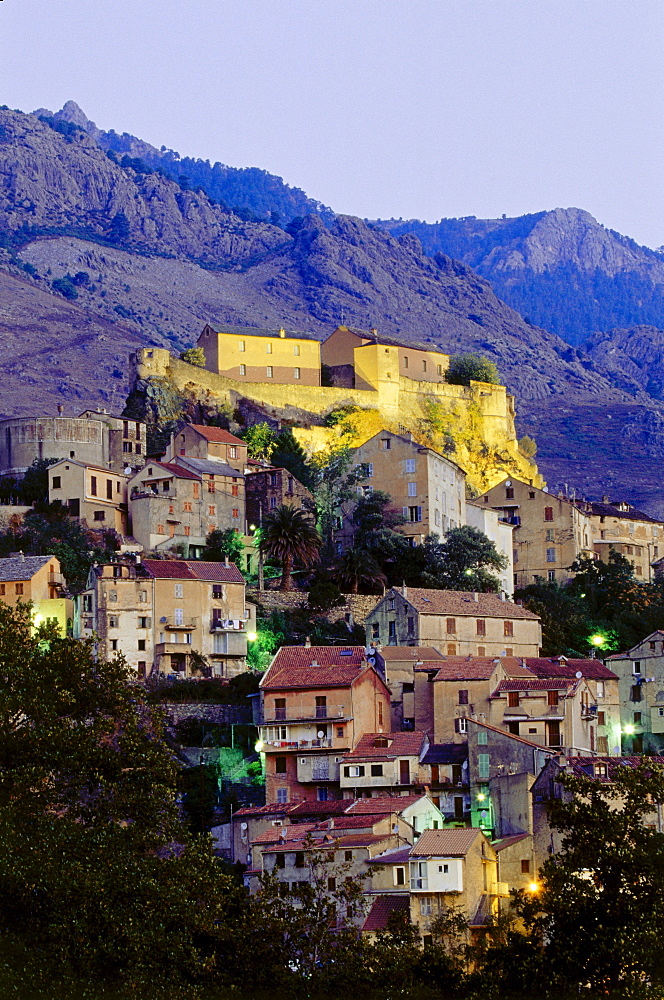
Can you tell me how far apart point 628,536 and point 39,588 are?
4083 centimetres

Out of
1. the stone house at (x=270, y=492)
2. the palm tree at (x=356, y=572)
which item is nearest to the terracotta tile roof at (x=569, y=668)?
the palm tree at (x=356, y=572)

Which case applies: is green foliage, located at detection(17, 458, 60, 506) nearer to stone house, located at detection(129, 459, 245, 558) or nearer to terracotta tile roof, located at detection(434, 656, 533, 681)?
stone house, located at detection(129, 459, 245, 558)

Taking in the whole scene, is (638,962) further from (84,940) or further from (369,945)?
(84,940)

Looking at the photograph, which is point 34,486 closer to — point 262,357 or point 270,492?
point 270,492

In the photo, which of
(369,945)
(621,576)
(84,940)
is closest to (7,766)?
(84,940)

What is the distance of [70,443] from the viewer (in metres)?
94.2

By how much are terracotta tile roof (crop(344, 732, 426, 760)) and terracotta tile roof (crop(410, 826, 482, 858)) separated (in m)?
7.20

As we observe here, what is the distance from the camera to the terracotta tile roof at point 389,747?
6569 centimetres

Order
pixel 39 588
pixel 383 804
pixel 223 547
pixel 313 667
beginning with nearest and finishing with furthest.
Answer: pixel 383 804 < pixel 313 667 < pixel 39 588 < pixel 223 547

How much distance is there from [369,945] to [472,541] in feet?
125

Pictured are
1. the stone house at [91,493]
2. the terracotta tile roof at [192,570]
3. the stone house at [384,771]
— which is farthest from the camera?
the stone house at [91,493]

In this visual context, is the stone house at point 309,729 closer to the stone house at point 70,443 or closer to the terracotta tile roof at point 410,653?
the terracotta tile roof at point 410,653

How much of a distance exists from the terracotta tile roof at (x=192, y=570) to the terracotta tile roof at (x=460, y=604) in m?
7.43

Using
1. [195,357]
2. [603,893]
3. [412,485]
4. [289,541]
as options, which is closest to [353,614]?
[289,541]
